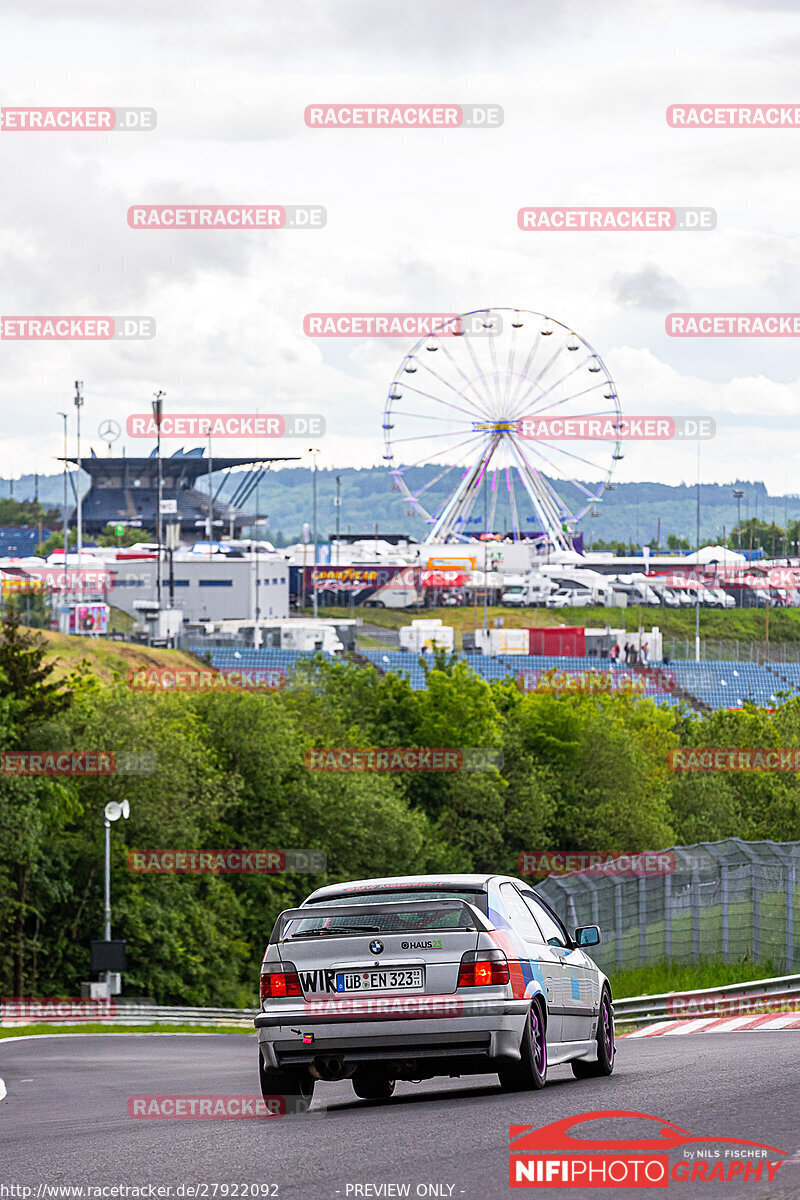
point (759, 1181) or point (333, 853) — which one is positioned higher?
point (759, 1181)

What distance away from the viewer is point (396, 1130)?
862cm

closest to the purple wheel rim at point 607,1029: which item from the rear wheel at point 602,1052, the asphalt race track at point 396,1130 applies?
the rear wheel at point 602,1052

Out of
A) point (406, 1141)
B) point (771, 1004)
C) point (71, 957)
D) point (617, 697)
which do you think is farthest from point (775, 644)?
point (406, 1141)

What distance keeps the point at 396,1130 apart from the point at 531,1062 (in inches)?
60.0

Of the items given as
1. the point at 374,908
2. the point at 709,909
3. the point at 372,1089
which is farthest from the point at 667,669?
the point at 374,908

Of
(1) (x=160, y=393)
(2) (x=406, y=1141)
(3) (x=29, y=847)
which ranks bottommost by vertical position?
(3) (x=29, y=847)

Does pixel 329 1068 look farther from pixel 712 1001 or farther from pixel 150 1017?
pixel 150 1017

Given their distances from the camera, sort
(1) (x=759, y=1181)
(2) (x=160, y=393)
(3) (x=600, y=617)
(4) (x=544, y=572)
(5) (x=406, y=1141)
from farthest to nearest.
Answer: (4) (x=544, y=572) < (3) (x=600, y=617) < (2) (x=160, y=393) < (5) (x=406, y=1141) < (1) (x=759, y=1181)

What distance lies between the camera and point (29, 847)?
A: 1560 inches

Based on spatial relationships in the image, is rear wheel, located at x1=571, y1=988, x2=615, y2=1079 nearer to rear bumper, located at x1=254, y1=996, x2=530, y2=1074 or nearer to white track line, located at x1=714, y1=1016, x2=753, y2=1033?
rear bumper, located at x1=254, y1=996, x2=530, y2=1074

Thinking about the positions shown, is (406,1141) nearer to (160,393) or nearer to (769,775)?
(769,775)

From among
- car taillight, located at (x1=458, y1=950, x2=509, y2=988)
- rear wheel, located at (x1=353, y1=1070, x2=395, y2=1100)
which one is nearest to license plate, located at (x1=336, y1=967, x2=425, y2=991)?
car taillight, located at (x1=458, y1=950, x2=509, y2=988)

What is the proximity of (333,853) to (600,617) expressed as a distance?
85.5m

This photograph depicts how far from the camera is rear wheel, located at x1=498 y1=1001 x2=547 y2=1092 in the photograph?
9844 mm
